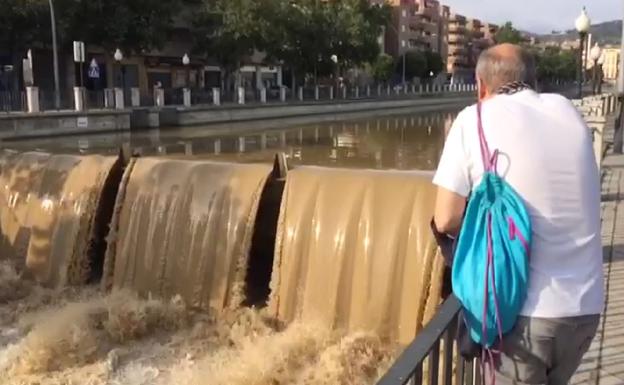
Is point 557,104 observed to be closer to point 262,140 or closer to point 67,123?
point 262,140

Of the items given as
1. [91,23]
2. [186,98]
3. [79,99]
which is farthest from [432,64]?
[79,99]

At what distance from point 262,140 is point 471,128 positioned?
85.6 ft

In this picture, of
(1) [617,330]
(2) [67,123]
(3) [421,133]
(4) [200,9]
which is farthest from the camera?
(4) [200,9]

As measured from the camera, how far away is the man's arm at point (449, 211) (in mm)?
2193

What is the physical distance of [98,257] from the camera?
867 centimetres

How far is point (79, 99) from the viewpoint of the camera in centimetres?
2959

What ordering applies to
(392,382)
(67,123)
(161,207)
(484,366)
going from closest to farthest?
(392,382) < (484,366) < (161,207) < (67,123)

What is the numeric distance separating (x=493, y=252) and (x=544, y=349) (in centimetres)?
35

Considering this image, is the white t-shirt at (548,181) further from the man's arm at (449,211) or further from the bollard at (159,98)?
the bollard at (159,98)

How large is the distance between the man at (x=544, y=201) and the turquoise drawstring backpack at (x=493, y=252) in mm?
29

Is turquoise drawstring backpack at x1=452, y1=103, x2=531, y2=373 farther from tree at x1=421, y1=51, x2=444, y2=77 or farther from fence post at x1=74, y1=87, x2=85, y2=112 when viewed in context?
tree at x1=421, y1=51, x2=444, y2=77

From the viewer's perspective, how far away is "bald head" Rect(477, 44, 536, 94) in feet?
7.34

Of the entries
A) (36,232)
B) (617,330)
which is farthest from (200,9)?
(617,330)

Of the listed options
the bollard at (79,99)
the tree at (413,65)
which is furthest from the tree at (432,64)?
the bollard at (79,99)
